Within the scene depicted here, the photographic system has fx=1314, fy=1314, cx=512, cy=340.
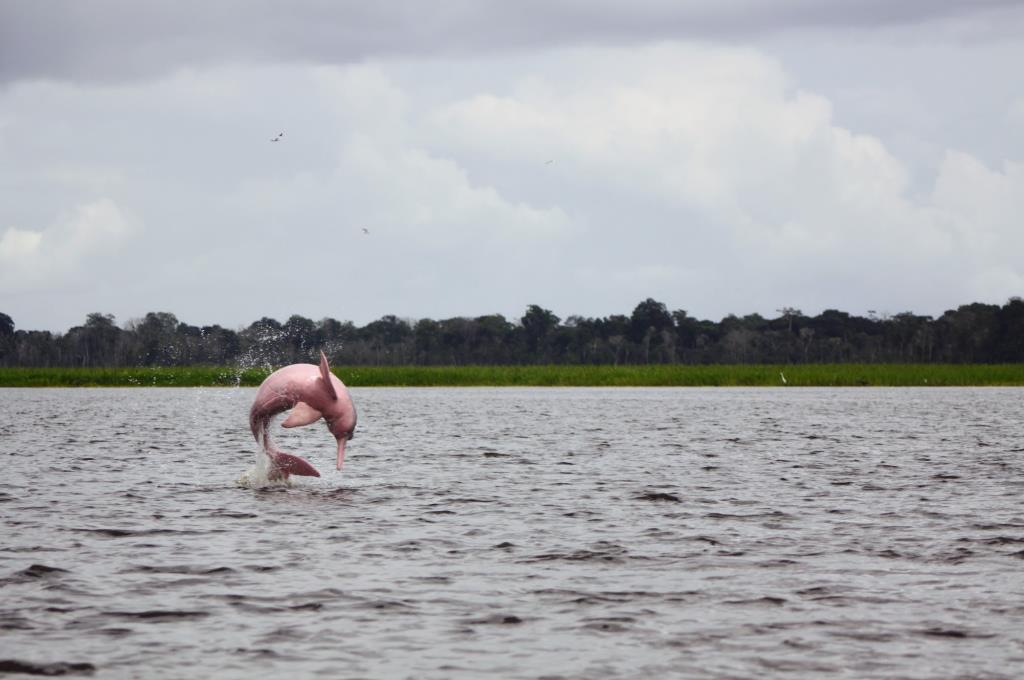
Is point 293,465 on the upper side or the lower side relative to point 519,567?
upper

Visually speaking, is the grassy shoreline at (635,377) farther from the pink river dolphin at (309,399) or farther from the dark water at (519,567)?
the pink river dolphin at (309,399)

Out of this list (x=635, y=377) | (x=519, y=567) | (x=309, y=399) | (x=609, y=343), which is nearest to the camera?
(x=519, y=567)

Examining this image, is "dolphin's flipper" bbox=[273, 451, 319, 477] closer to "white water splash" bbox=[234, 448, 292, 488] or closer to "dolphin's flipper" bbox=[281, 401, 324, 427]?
"white water splash" bbox=[234, 448, 292, 488]

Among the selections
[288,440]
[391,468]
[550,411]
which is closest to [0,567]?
[391,468]

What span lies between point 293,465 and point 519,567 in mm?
8971

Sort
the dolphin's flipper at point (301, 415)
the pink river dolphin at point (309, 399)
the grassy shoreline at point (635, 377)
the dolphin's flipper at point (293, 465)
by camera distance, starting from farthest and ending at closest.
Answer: the grassy shoreline at point (635, 377), the dolphin's flipper at point (293, 465), the pink river dolphin at point (309, 399), the dolphin's flipper at point (301, 415)

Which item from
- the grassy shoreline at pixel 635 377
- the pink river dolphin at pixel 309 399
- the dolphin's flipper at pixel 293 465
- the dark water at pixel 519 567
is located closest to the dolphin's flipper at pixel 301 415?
the pink river dolphin at pixel 309 399

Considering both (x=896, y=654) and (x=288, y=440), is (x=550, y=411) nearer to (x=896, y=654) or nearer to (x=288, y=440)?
(x=288, y=440)

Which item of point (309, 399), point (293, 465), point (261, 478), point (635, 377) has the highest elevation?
point (635, 377)

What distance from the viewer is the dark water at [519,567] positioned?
10094mm

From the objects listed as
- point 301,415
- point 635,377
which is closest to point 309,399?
point 301,415

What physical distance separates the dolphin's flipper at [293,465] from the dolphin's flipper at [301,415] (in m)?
1.70

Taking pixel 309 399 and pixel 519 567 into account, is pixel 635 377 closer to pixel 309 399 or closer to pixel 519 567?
pixel 309 399

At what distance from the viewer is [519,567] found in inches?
546
